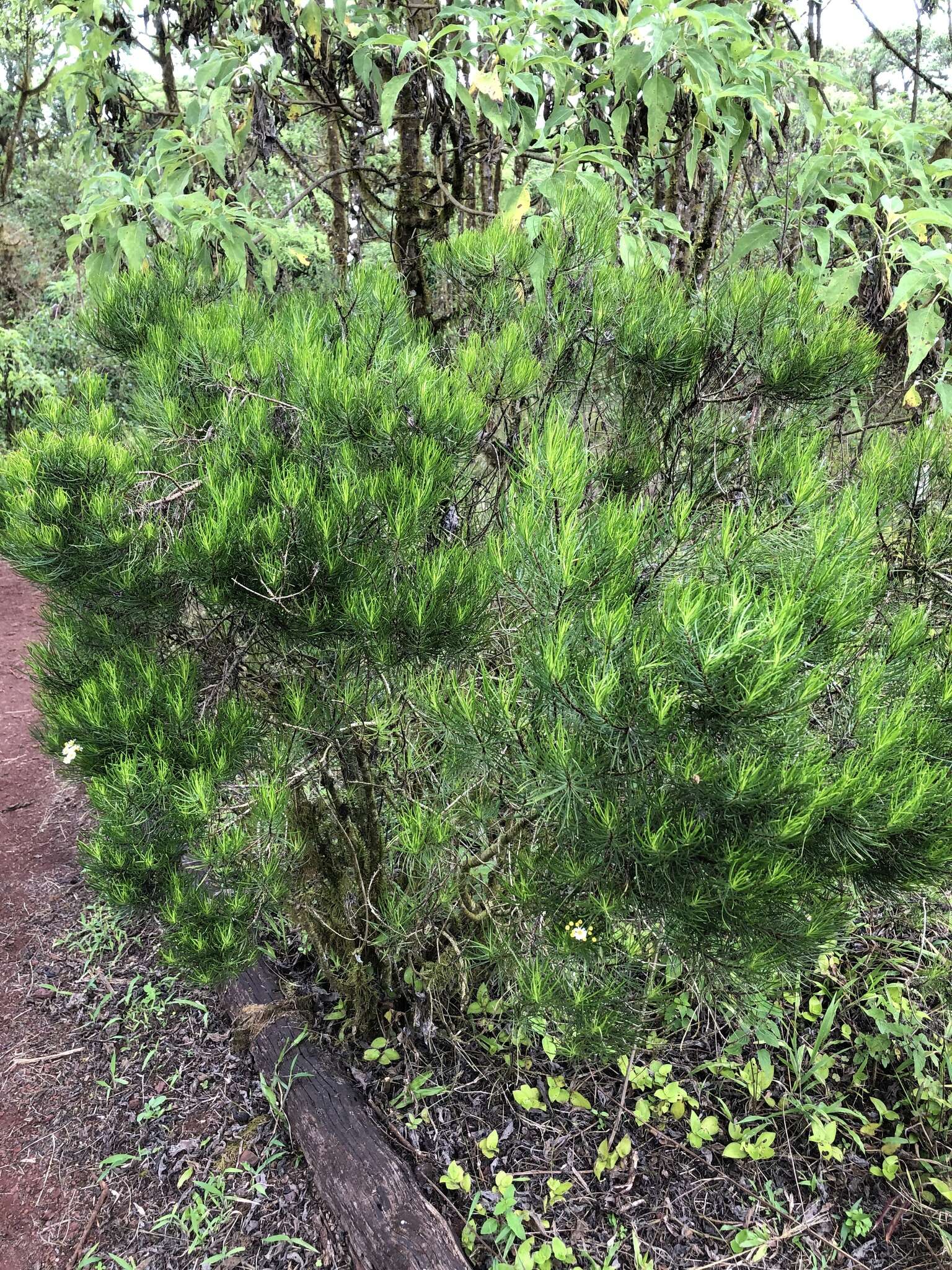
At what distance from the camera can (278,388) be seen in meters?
1.61

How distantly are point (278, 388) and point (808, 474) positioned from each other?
1.06 m

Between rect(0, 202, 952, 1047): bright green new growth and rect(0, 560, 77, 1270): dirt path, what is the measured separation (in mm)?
462

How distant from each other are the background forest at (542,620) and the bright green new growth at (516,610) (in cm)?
1

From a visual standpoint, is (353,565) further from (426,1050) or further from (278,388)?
(426,1050)

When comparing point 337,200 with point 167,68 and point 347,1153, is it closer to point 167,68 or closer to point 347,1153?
point 167,68

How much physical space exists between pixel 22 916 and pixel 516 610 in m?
2.80

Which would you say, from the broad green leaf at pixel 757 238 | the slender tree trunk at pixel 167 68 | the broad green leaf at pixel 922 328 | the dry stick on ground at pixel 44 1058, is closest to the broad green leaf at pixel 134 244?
the broad green leaf at pixel 757 238

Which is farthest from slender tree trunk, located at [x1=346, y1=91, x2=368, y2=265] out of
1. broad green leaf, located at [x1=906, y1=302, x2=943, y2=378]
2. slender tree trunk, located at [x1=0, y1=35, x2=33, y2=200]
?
slender tree trunk, located at [x1=0, y1=35, x2=33, y2=200]

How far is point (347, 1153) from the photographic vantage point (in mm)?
2064

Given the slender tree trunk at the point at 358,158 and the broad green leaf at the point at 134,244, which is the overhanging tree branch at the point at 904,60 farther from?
the broad green leaf at the point at 134,244

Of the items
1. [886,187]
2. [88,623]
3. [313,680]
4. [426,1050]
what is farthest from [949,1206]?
[886,187]

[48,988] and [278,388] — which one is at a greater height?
[278,388]

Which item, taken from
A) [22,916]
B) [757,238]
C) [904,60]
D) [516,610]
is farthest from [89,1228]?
[904,60]

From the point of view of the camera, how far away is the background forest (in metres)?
1.15
